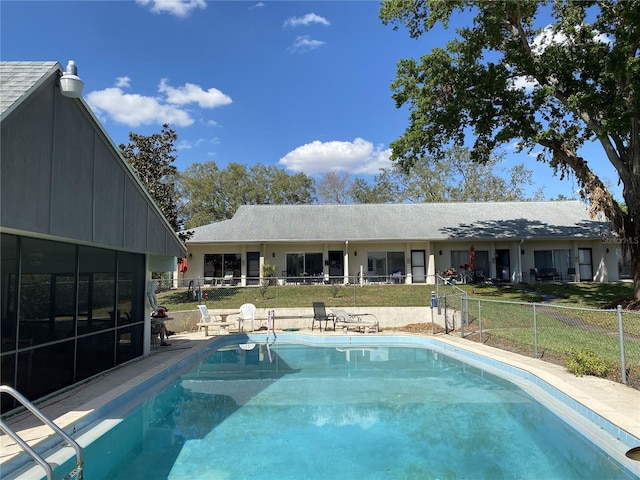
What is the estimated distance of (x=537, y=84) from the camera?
1794cm

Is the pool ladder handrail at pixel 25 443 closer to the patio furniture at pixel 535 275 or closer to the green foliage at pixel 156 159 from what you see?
the green foliage at pixel 156 159

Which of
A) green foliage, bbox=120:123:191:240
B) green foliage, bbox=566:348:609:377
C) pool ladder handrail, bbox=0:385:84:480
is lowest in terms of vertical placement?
green foliage, bbox=566:348:609:377

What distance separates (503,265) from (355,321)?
13.8 metres

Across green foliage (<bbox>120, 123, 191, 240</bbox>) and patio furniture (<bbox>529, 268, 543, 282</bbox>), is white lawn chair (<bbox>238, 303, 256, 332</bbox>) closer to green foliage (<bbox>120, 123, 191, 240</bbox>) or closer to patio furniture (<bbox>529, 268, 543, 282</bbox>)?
green foliage (<bbox>120, 123, 191, 240</bbox>)

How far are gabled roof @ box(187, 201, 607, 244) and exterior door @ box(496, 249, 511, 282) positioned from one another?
1440 mm

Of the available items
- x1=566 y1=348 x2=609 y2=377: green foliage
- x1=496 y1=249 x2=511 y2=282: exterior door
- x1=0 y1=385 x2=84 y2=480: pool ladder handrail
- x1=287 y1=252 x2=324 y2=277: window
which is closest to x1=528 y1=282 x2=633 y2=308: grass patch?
x1=496 y1=249 x2=511 y2=282: exterior door

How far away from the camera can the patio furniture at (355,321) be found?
15266 millimetres

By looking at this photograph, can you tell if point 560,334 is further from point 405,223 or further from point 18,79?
point 405,223

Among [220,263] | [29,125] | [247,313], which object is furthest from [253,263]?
[29,125]

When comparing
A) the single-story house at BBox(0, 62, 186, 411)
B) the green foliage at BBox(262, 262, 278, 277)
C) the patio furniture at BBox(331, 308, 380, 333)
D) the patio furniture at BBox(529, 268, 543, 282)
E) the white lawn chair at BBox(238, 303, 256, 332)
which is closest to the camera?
the single-story house at BBox(0, 62, 186, 411)

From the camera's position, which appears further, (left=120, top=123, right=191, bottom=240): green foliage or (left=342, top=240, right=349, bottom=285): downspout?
(left=342, top=240, right=349, bottom=285): downspout

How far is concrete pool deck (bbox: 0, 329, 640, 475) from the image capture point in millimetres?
5172

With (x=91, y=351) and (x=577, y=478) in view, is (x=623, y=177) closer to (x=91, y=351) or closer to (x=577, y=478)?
(x=577, y=478)

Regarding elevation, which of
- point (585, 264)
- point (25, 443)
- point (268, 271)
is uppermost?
point (585, 264)
